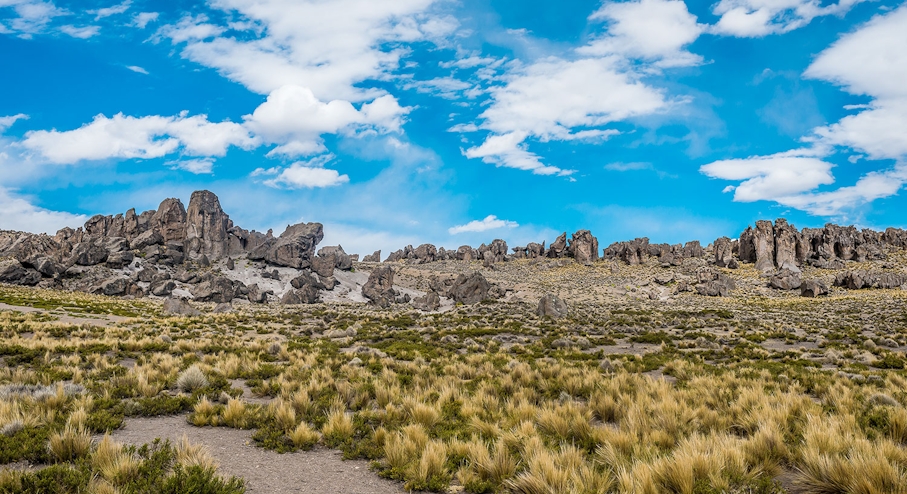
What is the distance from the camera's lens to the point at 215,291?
63938 mm

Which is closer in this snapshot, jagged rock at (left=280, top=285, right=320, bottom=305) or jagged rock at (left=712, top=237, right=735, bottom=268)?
jagged rock at (left=280, top=285, right=320, bottom=305)

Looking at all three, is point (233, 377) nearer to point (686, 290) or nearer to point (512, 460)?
point (512, 460)

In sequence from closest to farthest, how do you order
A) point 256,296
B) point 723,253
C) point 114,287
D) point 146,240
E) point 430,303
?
point 430,303, point 114,287, point 256,296, point 146,240, point 723,253

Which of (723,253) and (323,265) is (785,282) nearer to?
(723,253)

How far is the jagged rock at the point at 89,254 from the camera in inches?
2943

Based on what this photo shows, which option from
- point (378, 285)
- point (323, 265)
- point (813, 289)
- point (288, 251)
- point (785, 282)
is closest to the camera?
point (813, 289)

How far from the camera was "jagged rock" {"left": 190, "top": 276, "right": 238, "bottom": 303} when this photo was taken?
208 ft

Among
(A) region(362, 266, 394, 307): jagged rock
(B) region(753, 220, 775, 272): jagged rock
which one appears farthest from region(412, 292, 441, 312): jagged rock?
(B) region(753, 220, 775, 272): jagged rock

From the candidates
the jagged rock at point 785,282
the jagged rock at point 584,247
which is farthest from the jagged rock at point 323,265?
→ the jagged rock at point 785,282

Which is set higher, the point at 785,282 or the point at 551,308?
the point at 785,282

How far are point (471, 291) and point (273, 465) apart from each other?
53.0m

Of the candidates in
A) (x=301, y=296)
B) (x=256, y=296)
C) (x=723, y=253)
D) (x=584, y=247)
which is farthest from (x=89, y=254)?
(x=723, y=253)

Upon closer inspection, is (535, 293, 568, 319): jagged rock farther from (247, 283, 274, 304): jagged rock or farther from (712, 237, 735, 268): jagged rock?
(712, 237, 735, 268): jagged rock

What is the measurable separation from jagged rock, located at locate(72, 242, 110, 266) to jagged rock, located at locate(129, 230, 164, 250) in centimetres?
969
